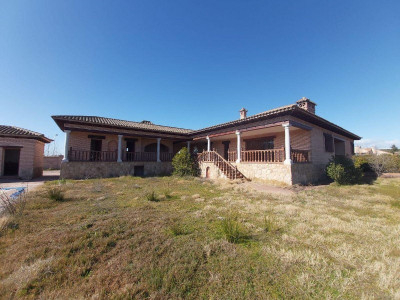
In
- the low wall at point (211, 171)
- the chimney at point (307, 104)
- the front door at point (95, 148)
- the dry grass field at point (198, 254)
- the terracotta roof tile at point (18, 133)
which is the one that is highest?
the chimney at point (307, 104)

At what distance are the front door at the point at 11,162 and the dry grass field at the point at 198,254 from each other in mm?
14109

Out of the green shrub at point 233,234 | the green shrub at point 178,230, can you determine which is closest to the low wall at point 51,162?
the green shrub at point 178,230

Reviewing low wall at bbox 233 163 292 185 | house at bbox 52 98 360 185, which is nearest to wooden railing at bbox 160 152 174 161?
house at bbox 52 98 360 185

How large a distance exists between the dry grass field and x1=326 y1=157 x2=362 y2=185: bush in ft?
17.1

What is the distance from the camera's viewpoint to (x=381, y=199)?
648 centimetres

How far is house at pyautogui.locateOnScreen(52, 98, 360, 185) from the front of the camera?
10047mm

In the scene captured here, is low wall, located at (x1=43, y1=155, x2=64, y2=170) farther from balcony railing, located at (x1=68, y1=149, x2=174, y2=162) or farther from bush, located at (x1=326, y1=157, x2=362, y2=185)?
bush, located at (x1=326, y1=157, x2=362, y2=185)

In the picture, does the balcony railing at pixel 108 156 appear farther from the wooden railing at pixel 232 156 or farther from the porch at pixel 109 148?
the wooden railing at pixel 232 156

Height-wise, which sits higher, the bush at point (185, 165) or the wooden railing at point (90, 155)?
the wooden railing at point (90, 155)

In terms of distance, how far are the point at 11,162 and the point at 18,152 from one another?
39.3 inches

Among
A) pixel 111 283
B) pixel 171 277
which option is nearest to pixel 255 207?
pixel 171 277

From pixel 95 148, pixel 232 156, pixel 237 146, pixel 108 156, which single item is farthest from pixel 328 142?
pixel 95 148

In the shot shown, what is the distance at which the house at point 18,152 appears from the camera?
13219 millimetres

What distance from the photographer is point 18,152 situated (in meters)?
14.2
